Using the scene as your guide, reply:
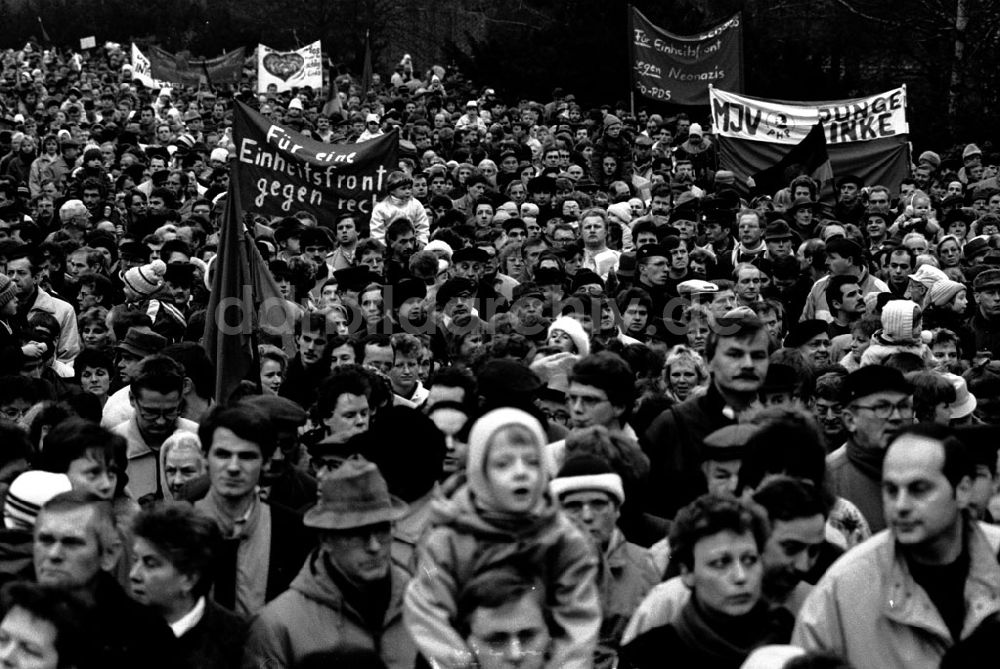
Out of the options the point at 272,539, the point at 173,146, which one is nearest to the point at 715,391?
the point at 272,539

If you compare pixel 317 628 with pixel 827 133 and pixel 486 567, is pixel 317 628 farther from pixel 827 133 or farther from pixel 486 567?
pixel 827 133

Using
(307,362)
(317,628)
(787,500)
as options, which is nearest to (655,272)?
(307,362)

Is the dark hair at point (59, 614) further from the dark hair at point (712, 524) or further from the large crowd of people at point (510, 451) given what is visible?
the dark hair at point (712, 524)

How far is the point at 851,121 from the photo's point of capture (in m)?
19.5

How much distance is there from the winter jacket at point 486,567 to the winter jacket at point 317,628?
1.61 feet

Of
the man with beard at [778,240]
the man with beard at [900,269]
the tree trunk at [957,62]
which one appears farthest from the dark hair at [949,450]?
the tree trunk at [957,62]

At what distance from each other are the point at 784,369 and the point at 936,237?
7.55 meters

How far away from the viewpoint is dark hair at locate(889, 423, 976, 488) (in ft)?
16.5

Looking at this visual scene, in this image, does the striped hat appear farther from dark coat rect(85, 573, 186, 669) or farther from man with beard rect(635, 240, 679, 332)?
man with beard rect(635, 240, 679, 332)

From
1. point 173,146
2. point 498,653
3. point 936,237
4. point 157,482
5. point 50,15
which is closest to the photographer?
point 498,653

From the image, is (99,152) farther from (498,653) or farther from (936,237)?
(498,653)

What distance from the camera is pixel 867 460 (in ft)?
22.6

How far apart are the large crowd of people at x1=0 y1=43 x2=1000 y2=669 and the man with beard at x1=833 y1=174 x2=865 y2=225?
5.34 feet

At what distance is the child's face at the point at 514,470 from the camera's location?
501cm
